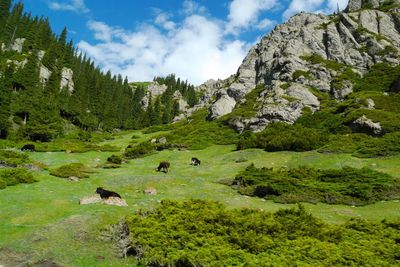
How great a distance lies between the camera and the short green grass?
1806cm

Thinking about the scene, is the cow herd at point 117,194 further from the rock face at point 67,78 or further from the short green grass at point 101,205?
the rock face at point 67,78

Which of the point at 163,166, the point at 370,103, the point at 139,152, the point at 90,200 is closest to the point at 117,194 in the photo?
the point at 90,200

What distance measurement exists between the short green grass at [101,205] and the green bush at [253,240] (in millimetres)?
2010

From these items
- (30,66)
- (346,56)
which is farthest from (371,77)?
(30,66)

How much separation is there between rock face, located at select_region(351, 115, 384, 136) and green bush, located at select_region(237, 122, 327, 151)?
559 cm

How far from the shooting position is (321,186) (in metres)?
30.7

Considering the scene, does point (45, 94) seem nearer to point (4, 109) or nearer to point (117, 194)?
point (4, 109)

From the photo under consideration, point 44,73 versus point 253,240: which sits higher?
point 44,73

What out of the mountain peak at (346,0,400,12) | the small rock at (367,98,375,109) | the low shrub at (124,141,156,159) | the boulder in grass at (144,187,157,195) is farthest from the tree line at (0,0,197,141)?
the mountain peak at (346,0,400,12)

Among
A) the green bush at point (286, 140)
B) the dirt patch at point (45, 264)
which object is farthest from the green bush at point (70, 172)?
the green bush at point (286, 140)

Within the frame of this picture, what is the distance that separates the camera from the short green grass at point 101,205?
18.1 m

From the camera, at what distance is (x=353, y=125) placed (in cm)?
5500

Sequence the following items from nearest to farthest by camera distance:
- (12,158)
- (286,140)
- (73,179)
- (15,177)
→ (15,177) → (73,179) → (12,158) → (286,140)

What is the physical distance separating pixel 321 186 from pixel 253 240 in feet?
54.3
